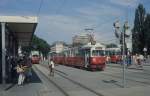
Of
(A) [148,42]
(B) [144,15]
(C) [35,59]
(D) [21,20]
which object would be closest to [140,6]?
(B) [144,15]

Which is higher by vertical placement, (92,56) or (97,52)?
(97,52)

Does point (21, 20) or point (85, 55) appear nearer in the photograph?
point (21, 20)

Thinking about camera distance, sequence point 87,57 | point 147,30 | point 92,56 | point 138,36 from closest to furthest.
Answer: point 92,56 → point 87,57 → point 147,30 → point 138,36

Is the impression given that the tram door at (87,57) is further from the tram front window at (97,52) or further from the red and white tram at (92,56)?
the tram front window at (97,52)

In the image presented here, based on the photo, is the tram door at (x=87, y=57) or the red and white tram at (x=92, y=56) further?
the tram door at (x=87, y=57)

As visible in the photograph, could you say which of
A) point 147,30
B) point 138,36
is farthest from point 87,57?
point 138,36

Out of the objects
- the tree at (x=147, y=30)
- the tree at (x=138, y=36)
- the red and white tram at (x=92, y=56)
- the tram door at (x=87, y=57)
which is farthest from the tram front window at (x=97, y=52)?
the tree at (x=138, y=36)

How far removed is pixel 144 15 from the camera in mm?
119375

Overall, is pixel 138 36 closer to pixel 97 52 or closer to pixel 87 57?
pixel 87 57

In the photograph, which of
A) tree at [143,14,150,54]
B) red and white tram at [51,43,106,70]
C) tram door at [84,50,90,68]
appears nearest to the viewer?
red and white tram at [51,43,106,70]

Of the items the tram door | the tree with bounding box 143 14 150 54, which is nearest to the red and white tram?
the tram door

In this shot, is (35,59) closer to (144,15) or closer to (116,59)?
(116,59)

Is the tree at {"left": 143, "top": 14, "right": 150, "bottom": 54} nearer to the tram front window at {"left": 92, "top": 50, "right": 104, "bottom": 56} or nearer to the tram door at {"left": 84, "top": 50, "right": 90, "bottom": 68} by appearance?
the tram door at {"left": 84, "top": 50, "right": 90, "bottom": 68}

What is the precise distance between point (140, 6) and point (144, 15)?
3.62 metres
